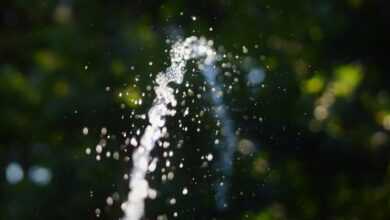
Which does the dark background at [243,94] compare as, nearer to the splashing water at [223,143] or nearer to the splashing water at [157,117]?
the splashing water at [223,143]

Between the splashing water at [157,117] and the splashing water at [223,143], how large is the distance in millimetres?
29

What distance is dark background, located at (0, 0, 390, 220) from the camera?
2.68 meters

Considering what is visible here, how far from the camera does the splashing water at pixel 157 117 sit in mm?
1866

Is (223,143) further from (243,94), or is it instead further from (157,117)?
(157,117)

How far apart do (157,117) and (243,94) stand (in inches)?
23.8

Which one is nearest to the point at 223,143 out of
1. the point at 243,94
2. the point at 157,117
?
the point at 243,94

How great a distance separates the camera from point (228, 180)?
2115mm

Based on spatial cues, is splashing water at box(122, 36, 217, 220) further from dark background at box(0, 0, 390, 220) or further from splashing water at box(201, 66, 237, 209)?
dark background at box(0, 0, 390, 220)

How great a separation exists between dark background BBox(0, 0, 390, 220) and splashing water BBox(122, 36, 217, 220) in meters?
0.28

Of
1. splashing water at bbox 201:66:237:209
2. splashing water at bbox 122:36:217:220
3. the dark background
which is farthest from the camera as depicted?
the dark background

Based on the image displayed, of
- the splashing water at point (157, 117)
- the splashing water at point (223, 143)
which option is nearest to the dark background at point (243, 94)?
the splashing water at point (223, 143)

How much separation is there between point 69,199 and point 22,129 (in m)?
0.54

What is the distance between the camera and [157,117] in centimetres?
186

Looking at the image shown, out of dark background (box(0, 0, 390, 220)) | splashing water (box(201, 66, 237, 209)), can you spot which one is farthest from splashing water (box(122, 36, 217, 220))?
dark background (box(0, 0, 390, 220))
